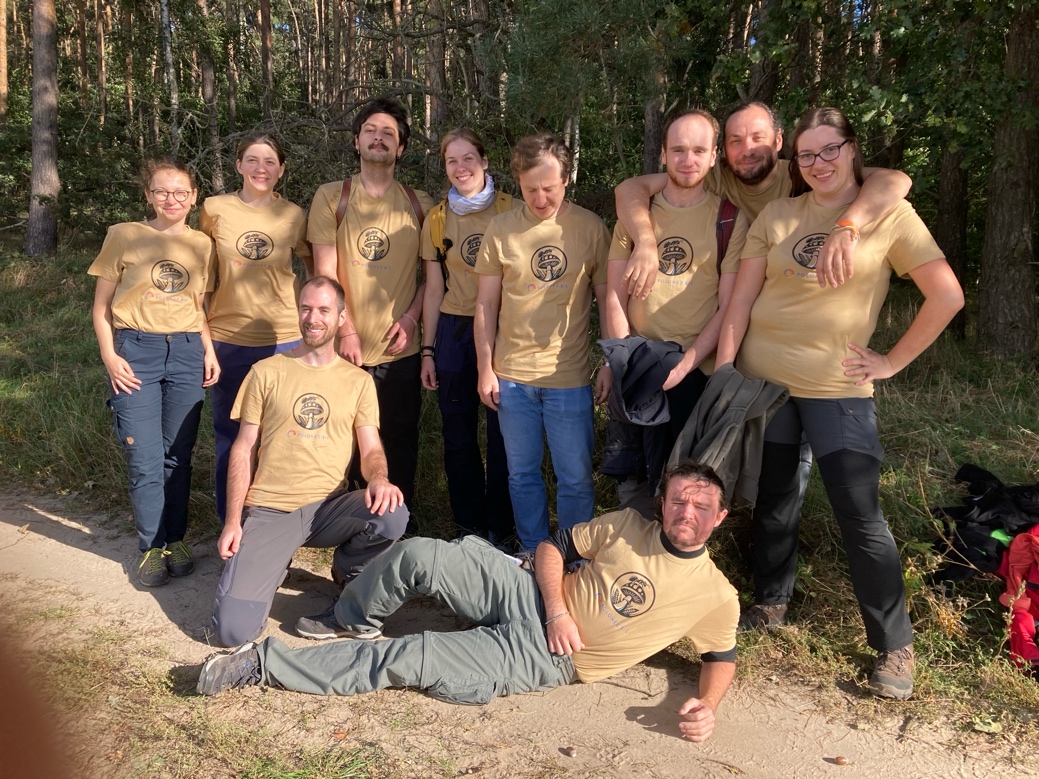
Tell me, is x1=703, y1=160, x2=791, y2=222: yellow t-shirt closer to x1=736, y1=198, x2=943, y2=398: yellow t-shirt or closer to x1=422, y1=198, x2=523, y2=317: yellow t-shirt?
x1=736, y1=198, x2=943, y2=398: yellow t-shirt

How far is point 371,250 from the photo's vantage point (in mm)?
4266

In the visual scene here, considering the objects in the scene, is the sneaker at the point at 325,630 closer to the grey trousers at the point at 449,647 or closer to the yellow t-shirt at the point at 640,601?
the grey trousers at the point at 449,647

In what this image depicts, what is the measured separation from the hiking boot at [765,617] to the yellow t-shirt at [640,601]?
602 millimetres

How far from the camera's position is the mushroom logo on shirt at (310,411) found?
3.90 meters

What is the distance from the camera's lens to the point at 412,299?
4.42 m

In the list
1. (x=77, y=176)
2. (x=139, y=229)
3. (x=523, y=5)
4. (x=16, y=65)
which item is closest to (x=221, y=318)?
(x=139, y=229)

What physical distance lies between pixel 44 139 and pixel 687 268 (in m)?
15.0

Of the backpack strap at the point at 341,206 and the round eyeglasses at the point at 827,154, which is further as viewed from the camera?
the backpack strap at the point at 341,206

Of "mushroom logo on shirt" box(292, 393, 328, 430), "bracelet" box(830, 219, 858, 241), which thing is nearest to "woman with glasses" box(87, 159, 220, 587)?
"mushroom logo on shirt" box(292, 393, 328, 430)

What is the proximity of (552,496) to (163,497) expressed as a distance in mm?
2163

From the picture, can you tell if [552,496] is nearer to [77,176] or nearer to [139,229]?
[139,229]

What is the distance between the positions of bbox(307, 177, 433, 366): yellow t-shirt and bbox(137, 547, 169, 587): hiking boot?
4.94ft

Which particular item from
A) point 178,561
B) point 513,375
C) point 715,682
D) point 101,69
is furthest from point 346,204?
point 101,69

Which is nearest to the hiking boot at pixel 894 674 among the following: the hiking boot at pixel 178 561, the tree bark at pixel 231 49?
the hiking boot at pixel 178 561
